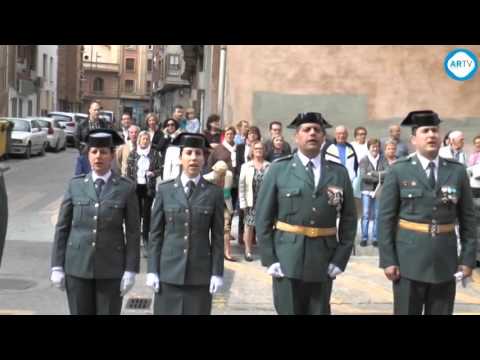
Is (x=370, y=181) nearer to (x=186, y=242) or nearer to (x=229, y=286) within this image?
(x=229, y=286)

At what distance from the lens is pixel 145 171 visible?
9.73 meters

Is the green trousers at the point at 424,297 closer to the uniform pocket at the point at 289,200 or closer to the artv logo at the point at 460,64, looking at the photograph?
the uniform pocket at the point at 289,200

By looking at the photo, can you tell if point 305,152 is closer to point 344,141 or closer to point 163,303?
point 163,303

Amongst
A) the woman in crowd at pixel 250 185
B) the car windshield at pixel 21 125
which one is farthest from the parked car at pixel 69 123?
the woman in crowd at pixel 250 185

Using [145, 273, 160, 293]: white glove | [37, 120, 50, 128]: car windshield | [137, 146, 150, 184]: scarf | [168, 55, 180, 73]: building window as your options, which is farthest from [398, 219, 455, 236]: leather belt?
[168, 55, 180, 73]: building window

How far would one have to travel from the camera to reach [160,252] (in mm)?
4996

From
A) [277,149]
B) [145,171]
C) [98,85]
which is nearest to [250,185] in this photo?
[277,149]

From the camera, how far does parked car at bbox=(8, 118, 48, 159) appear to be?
24562mm

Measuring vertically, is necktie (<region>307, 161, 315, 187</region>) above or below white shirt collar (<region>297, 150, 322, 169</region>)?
below

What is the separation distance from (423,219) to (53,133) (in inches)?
1051

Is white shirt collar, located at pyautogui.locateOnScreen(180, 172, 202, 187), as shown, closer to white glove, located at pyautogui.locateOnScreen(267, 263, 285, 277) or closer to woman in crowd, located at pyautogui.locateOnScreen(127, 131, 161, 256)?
white glove, located at pyautogui.locateOnScreen(267, 263, 285, 277)

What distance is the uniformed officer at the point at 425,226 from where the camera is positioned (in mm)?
5004

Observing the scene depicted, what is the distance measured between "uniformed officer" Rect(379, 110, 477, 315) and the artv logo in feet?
24.8
